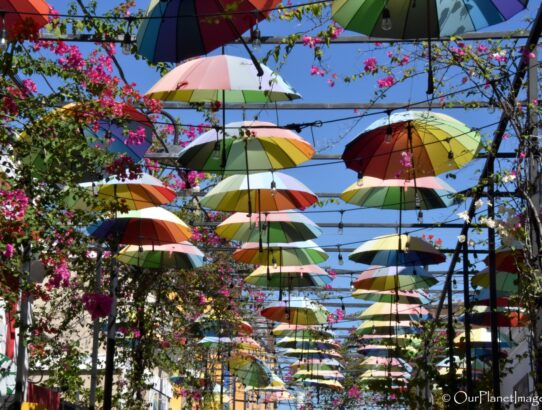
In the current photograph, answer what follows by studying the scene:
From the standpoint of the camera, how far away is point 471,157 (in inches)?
404

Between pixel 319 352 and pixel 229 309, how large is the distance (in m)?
12.7

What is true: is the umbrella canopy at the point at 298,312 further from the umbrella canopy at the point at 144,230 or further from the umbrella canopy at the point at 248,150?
the umbrella canopy at the point at 248,150

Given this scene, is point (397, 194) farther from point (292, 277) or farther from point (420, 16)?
point (420, 16)

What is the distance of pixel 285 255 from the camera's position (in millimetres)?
14711

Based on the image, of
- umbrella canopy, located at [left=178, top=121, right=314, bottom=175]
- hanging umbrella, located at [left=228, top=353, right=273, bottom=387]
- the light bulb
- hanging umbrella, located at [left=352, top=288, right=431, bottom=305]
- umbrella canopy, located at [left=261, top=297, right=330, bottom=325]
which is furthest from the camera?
hanging umbrella, located at [left=228, top=353, right=273, bottom=387]

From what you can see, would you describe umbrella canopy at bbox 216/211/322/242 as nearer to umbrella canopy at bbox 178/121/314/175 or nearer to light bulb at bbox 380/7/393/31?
umbrella canopy at bbox 178/121/314/175

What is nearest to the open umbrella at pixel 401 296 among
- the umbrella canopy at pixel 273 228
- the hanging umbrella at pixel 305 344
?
the umbrella canopy at pixel 273 228

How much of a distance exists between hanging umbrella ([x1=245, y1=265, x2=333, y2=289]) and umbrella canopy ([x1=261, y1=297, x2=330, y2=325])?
3.21 m

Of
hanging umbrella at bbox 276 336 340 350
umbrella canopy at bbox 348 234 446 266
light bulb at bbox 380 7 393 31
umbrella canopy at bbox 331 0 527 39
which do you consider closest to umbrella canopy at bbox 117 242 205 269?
umbrella canopy at bbox 348 234 446 266

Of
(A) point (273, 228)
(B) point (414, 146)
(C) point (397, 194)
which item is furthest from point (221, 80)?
(A) point (273, 228)

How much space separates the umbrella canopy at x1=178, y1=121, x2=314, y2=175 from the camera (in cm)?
1024

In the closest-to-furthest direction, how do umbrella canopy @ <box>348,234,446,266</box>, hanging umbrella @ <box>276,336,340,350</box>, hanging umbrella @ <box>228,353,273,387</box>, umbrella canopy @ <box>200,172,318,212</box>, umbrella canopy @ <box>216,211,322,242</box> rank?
umbrella canopy @ <box>200,172,318,212</box>
umbrella canopy @ <box>216,211,322,242</box>
umbrella canopy @ <box>348,234,446,266</box>
hanging umbrella @ <box>276,336,340,350</box>
hanging umbrella @ <box>228,353,273,387</box>

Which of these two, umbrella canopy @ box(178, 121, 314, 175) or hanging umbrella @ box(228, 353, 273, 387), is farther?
hanging umbrella @ box(228, 353, 273, 387)

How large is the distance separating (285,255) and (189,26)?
7.32m
